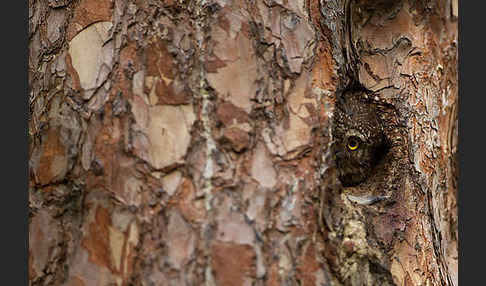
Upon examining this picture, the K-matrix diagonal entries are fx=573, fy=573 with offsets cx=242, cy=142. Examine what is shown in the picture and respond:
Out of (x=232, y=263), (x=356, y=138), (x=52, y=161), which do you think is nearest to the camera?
(x=232, y=263)

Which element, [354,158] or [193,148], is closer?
[193,148]

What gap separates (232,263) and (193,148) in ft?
0.91

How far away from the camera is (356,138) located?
1.58 metres

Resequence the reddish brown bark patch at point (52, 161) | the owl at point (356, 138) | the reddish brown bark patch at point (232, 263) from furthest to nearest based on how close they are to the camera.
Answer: the owl at point (356, 138)
the reddish brown bark patch at point (52, 161)
the reddish brown bark patch at point (232, 263)

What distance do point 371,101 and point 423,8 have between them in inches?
13.5

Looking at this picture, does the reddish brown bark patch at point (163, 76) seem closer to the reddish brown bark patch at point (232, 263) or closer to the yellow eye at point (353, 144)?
the reddish brown bark patch at point (232, 263)

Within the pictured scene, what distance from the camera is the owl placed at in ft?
5.07

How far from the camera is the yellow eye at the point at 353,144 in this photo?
158 cm

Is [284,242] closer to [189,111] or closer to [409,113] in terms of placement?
[189,111]

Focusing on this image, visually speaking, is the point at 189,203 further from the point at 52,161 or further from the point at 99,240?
the point at 52,161

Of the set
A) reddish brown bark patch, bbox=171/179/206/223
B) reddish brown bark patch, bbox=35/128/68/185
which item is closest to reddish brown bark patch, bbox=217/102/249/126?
reddish brown bark patch, bbox=171/179/206/223

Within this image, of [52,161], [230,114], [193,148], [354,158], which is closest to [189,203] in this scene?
[193,148]

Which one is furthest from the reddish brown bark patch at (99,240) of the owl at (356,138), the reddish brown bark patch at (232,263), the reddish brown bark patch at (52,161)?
the owl at (356,138)

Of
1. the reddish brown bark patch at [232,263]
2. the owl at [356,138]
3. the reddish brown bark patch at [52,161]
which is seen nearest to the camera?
the reddish brown bark patch at [232,263]
